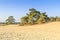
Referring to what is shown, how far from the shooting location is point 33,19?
43719 millimetres

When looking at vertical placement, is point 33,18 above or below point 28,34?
above

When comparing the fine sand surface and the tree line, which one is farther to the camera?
the tree line

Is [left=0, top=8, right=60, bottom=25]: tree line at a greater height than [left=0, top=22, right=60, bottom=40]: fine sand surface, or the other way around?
[left=0, top=8, right=60, bottom=25]: tree line

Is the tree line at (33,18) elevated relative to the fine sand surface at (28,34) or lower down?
elevated

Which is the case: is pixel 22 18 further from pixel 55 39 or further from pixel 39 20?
pixel 55 39

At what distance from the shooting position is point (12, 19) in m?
62.0

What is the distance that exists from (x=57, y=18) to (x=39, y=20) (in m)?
6.22

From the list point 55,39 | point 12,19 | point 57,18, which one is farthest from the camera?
point 12,19

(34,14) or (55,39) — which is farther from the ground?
(34,14)

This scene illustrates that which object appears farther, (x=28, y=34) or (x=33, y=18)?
(x=33, y=18)

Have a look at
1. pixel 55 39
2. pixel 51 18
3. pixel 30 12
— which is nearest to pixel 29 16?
Answer: pixel 30 12

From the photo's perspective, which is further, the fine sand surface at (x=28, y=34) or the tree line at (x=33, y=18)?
the tree line at (x=33, y=18)

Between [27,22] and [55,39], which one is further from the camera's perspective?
[27,22]

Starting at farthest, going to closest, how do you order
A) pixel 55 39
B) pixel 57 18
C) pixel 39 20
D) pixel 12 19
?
1. pixel 12 19
2. pixel 57 18
3. pixel 39 20
4. pixel 55 39
